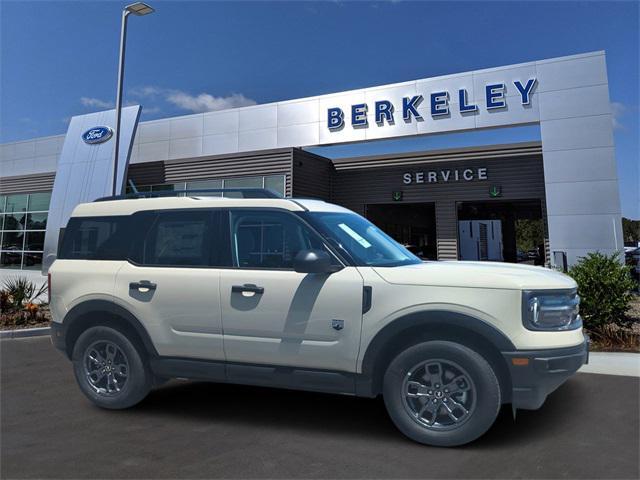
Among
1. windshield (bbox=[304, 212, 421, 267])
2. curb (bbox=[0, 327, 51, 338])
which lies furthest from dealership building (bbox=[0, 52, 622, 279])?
windshield (bbox=[304, 212, 421, 267])

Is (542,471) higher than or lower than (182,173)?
lower

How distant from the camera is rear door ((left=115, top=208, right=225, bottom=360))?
4160 millimetres

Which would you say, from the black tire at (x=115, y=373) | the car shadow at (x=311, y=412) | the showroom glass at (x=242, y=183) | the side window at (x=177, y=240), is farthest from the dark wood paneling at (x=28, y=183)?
the side window at (x=177, y=240)

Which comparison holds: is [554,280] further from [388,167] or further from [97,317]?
[388,167]

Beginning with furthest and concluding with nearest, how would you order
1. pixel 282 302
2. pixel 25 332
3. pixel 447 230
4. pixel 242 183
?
pixel 242 183
pixel 447 230
pixel 25 332
pixel 282 302

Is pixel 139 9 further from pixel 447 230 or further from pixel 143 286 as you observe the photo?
pixel 447 230

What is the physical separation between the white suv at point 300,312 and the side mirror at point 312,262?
0.01m

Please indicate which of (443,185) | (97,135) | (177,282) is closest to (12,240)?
(97,135)

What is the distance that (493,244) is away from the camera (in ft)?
95.7

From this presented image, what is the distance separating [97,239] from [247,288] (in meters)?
1.89

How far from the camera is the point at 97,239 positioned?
4.81m

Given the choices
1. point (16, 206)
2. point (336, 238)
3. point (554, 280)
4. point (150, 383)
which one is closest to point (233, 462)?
point (150, 383)

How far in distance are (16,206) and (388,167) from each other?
20.0m

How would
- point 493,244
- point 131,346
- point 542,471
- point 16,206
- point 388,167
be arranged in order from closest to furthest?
1. point 542,471
2. point 131,346
3. point 388,167
4. point 16,206
5. point 493,244
